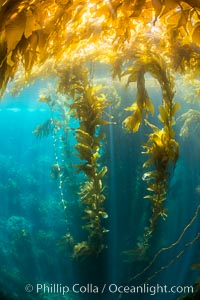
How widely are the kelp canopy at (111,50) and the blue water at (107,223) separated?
7311 mm

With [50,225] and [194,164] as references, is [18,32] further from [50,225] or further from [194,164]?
[50,225]

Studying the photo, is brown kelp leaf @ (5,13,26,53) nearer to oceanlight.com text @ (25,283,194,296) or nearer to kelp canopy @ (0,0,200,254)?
kelp canopy @ (0,0,200,254)

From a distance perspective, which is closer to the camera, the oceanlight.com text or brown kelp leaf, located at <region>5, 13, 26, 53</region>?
brown kelp leaf, located at <region>5, 13, 26, 53</region>

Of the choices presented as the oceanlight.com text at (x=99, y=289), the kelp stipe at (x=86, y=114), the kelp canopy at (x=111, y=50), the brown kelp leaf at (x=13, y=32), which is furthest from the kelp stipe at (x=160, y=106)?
the oceanlight.com text at (x=99, y=289)

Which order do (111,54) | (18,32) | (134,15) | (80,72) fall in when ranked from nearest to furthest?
(18,32), (134,15), (111,54), (80,72)

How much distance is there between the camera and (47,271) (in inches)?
653

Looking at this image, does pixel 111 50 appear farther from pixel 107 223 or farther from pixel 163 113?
pixel 107 223

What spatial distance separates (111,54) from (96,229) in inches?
140

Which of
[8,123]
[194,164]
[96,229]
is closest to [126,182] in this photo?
[194,164]

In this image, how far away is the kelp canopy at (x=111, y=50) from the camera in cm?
161

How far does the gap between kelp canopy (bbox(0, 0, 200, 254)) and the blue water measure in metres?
7.31

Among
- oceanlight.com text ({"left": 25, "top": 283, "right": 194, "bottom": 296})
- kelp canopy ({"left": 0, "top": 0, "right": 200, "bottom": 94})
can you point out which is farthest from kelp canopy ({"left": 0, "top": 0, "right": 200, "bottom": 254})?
oceanlight.com text ({"left": 25, "top": 283, "right": 194, "bottom": 296})

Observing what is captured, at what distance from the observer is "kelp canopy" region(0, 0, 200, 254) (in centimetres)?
161

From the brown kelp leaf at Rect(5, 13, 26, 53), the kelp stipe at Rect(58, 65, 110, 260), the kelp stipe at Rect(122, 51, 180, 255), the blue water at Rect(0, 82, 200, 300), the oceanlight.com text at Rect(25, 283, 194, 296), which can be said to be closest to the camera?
the brown kelp leaf at Rect(5, 13, 26, 53)
